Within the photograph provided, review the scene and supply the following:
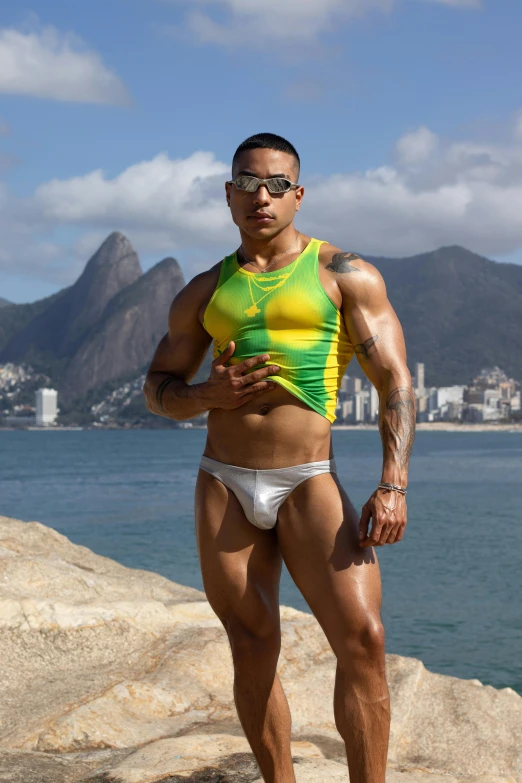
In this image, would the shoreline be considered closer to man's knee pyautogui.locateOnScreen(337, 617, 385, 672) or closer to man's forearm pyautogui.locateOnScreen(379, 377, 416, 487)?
man's forearm pyautogui.locateOnScreen(379, 377, 416, 487)

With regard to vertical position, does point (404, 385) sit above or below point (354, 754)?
above

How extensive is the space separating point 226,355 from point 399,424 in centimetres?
74

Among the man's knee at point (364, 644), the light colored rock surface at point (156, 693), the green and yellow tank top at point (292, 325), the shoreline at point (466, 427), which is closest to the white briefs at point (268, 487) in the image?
the green and yellow tank top at point (292, 325)

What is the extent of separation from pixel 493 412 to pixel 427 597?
166829 mm

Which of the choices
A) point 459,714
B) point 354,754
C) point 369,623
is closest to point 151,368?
point 369,623

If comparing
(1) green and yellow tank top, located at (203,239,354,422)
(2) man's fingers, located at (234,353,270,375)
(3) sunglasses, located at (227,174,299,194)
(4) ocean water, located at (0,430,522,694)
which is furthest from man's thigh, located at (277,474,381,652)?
(4) ocean water, located at (0,430,522,694)

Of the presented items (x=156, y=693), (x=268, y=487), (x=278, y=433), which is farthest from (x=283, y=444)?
→ (x=156, y=693)

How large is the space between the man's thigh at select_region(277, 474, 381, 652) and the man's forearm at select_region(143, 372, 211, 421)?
21.4 inches

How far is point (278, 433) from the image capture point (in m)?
3.88

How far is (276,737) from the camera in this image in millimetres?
3943

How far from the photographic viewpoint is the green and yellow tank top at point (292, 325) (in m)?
3.84

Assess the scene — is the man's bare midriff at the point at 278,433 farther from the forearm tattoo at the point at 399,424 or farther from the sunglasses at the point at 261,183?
the sunglasses at the point at 261,183

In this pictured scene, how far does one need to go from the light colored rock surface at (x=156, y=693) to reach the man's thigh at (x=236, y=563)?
3.63ft

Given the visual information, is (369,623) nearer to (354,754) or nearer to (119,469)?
(354,754)
